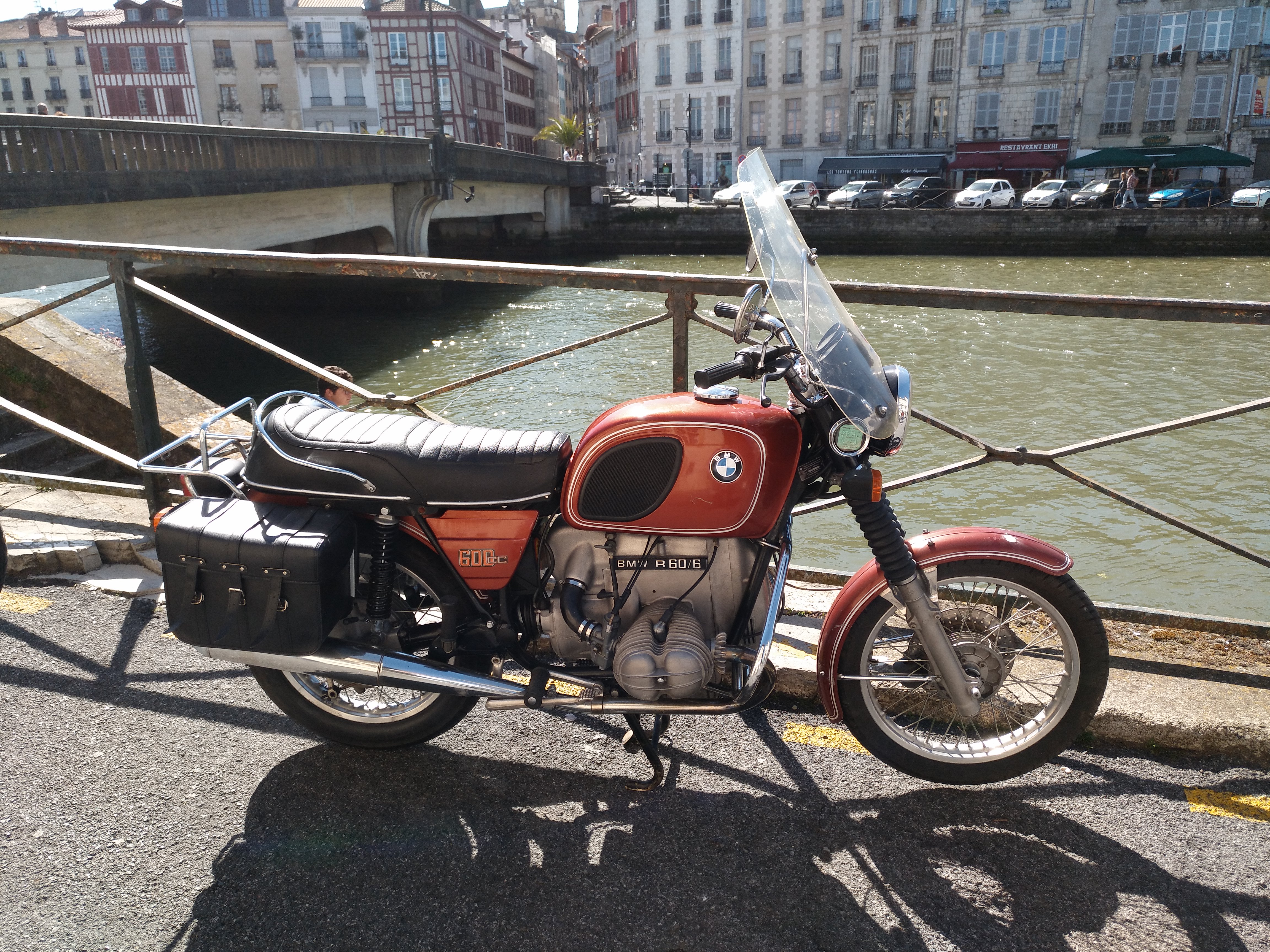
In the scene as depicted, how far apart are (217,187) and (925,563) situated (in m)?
13.8

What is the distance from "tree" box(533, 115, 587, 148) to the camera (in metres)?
65.6

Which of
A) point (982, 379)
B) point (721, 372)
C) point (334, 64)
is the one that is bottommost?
point (982, 379)

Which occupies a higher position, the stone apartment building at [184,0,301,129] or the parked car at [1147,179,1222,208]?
the stone apartment building at [184,0,301,129]

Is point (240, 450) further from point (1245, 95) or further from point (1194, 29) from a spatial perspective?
point (1194, 29)

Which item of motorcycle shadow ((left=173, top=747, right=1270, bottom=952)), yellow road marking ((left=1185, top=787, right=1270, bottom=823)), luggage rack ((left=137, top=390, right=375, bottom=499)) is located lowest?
motorcycle shadow ((left=173, top=747, right=1270, bottom=952))

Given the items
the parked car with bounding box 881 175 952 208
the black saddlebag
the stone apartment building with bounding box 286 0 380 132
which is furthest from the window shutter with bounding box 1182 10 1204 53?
the black saddlebag

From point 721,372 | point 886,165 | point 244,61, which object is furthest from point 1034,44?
point 721,372

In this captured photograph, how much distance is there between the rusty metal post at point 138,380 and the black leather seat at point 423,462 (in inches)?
73.8

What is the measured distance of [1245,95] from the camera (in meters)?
45.6

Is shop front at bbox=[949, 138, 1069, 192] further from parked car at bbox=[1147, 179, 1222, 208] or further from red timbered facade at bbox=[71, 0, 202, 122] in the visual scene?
red timbered facade at bbox=[71, 0, 202, 122]

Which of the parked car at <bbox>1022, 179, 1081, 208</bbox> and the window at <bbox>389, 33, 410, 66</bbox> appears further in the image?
the window at <bbox>389, 33, 410, 66</bbox>

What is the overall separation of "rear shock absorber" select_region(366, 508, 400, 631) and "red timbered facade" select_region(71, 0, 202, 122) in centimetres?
6625

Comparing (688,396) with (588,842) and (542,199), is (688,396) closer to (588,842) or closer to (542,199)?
(588,842)

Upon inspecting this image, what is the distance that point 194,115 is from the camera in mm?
63094
